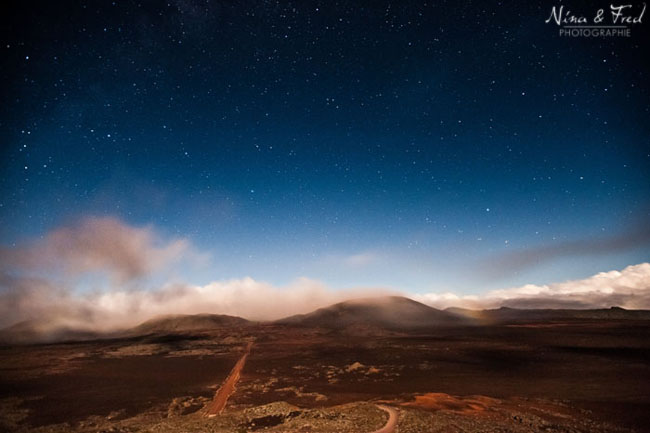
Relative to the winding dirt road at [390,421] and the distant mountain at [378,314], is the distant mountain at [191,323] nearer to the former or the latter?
the distant mountain at [378,314]

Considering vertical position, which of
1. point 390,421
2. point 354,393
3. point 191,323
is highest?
point 390,421

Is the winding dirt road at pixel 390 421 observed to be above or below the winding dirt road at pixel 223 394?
above

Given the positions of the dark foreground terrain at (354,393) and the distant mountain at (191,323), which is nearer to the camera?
the dark foreground terrain at (354,393)

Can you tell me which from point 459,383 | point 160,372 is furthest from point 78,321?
point 459,383

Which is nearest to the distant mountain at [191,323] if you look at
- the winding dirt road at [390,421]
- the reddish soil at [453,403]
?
the reddish soil at [453,403]

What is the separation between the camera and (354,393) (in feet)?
80.3

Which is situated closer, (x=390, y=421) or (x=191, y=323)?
(x=390, y=421)

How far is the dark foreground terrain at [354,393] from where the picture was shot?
16578 mm

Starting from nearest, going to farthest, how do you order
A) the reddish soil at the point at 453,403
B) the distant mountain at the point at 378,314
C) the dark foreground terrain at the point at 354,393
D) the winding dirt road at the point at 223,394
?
the dark foreground terrain at the point at 354,393, the reddish soil at the point at 453,403, the winding dirt road at the point at 223,394, the distant mountain at the point at 378,314

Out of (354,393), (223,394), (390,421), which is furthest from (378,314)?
(390,421)

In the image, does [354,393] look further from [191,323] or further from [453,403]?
[191,323]

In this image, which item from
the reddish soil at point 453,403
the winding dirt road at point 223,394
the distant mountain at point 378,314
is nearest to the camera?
the reddish soil at point 453,403

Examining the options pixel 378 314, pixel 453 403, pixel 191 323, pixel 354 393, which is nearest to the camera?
pixel 453 403

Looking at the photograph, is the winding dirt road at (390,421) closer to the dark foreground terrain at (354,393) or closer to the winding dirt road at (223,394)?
the dark foreground terrain at (354,393)
